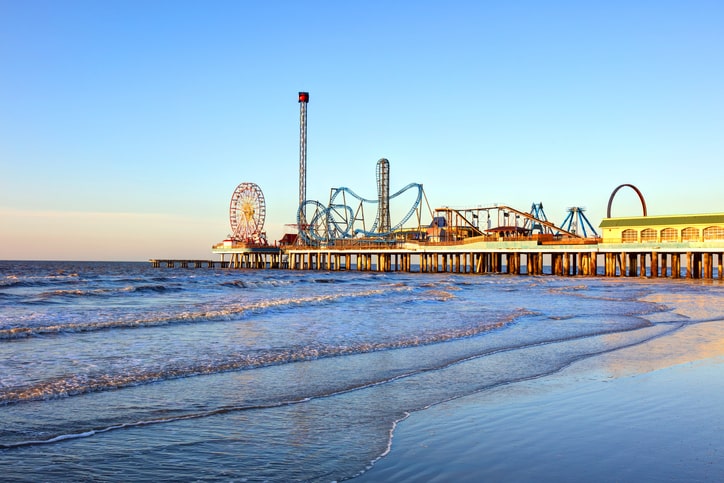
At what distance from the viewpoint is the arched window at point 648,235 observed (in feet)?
172

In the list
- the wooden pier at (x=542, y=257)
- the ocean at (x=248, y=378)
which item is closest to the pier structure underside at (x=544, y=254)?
the wooden pier at (x=542, y=257)

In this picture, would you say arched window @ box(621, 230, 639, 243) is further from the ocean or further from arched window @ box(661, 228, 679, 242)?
the ocean

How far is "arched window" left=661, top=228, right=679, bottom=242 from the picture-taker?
168ft

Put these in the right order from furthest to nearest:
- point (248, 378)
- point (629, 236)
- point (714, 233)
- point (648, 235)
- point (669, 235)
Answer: point (629, 236) < point (648, 235) < point (669, 235) < point (714, 233) < point (248, 378)

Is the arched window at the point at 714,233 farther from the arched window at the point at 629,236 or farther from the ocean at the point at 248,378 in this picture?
the ocean at the point at 248,378

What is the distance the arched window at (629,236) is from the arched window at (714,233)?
5.25m

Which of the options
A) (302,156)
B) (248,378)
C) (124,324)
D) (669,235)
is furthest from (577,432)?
(302,156)

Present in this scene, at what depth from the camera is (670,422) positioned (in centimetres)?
646

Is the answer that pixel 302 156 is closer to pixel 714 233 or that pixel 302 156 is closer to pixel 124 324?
pixel 714 233

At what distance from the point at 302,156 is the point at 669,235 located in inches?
2548

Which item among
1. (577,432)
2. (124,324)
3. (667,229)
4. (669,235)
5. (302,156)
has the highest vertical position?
(302,156)

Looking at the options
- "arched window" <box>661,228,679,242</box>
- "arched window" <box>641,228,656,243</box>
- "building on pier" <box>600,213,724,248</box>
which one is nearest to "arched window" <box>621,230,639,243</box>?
"building on pier" <box>600,213,724,248</box>

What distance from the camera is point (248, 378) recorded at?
353 inches

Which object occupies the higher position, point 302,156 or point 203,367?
point 302,156
